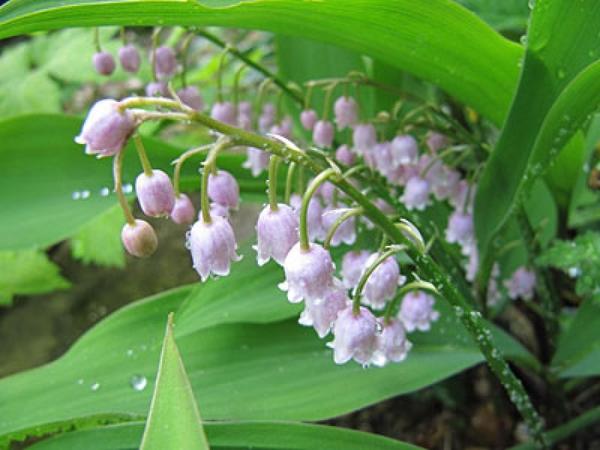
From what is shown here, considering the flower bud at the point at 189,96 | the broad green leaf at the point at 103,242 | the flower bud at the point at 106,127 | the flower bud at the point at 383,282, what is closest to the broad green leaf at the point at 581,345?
the flower bud at the point at 383,282

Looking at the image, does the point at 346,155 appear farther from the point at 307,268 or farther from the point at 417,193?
the point at 307,268

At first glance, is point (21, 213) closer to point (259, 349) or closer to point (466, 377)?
point (259, 349)

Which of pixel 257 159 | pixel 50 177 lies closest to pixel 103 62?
pixel 50 177

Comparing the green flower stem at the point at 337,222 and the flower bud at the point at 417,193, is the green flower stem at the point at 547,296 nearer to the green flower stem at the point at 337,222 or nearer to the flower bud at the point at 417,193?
the flower bud at the point at 417,193

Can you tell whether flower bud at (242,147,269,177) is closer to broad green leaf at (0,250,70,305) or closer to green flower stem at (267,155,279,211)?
green flower stem at (267,155,279,211)

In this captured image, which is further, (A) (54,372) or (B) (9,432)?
(A) (54,372)

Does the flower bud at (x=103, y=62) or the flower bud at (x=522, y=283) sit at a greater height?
the flower bud at (x=103, y=62)

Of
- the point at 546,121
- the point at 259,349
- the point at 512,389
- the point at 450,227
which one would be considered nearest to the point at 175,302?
the point at 259,349
